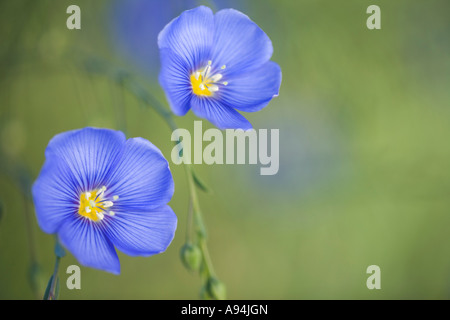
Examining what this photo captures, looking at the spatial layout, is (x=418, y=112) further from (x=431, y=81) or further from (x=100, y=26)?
(x=100, y=26)

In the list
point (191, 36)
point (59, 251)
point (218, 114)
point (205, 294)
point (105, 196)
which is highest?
point (191, 36)

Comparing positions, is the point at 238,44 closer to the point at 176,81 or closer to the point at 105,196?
the point at 176,81

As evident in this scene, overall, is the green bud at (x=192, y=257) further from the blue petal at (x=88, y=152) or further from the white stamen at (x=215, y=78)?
the white stamen at (x=215, y=78)

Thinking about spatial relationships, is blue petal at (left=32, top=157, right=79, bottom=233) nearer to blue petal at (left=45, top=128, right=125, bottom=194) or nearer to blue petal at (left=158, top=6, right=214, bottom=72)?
blue petal at (left=45, top=128, right=125, bottom=194)

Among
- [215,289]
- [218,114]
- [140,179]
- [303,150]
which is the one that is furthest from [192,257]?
[303,150]

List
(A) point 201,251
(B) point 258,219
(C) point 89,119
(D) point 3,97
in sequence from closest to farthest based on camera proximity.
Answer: (A) point 201,251
(C) point 89,119
(D) point 3,97
(B) point 258,219

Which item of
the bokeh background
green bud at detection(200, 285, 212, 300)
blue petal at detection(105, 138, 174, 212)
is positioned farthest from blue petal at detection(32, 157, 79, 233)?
the bokeh background
